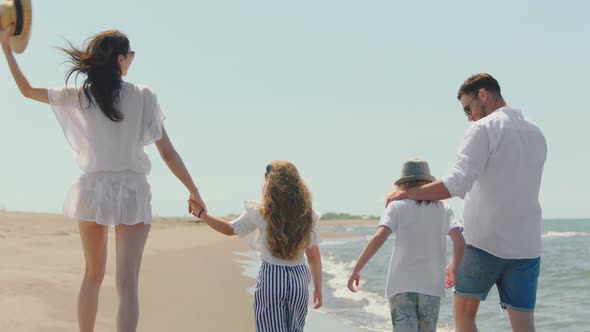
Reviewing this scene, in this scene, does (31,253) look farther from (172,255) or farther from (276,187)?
(276,187)

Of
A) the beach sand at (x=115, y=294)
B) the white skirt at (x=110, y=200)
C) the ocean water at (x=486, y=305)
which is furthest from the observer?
Answer: the ocean water at (x=486, y=305)

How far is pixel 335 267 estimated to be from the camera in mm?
17672

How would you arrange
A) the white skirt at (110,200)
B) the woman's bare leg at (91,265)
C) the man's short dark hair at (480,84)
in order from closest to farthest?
the white skirt at (110,200), the woman's bare leg at (91,265), the man's short dark hair at (480,84)

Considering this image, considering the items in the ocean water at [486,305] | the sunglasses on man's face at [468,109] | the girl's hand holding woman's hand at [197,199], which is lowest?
the ocean water at [486,305]

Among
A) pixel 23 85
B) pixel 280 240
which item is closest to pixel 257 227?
pixel 280 240

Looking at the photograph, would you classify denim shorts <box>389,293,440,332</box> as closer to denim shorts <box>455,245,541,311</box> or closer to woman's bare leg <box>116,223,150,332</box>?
denim shorts <box>455,245,541,311</box>

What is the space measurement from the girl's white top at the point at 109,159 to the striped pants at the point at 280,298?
0.79m

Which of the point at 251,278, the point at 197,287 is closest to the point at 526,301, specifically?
the point at 197,287

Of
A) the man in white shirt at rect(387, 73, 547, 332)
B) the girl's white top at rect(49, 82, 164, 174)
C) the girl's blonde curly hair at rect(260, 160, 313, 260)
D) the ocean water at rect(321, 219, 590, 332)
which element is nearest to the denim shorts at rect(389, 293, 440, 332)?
the man in white shirt at rect(387, 73, 547, 332)

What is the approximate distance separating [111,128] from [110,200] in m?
0.41

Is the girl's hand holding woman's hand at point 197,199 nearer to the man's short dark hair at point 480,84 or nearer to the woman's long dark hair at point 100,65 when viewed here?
the woman's long dark hair at point 100,65

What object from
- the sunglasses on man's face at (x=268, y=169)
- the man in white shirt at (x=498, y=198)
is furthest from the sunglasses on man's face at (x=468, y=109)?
the sunglasses on man's face at (x=268, y=169)

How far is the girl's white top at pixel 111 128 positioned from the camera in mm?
3941

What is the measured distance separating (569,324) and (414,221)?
5842mm
